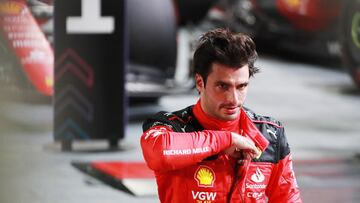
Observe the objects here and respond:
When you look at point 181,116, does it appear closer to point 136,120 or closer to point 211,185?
point 211,185

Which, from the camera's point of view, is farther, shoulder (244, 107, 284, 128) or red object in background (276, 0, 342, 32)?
A: red object in background (276, 0, 342, 32)

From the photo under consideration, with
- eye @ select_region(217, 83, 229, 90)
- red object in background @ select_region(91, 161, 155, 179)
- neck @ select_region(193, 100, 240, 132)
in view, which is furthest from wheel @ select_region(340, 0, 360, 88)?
eye @ select_region(217, 83, 229, 90)

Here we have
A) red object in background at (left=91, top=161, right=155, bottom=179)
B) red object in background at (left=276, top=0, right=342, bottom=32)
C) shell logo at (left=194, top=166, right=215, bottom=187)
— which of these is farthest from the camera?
red object in background at (left=276, top=0, right=342, bottom=32)

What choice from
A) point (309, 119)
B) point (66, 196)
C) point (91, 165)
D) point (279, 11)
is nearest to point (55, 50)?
point (91, 165)

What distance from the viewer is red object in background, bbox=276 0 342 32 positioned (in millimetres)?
11023

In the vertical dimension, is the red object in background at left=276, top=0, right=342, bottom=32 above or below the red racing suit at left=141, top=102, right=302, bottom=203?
below

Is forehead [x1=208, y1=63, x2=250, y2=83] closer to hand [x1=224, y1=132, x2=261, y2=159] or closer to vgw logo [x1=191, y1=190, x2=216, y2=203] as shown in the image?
hand [x1=224, y1=132, x2=261, y2=159]

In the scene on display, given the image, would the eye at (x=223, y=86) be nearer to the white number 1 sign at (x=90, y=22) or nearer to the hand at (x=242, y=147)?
the hand at (x=242, y=147)

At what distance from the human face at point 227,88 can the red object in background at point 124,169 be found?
3.33m

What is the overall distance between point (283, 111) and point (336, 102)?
0.94 metres

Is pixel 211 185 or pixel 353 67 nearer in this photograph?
pixel 211 185

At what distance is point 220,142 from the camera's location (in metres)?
2.34

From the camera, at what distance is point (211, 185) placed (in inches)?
95.0

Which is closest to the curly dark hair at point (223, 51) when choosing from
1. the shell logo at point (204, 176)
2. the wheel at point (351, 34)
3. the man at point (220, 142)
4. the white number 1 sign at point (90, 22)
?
the man at point (220, 142)
